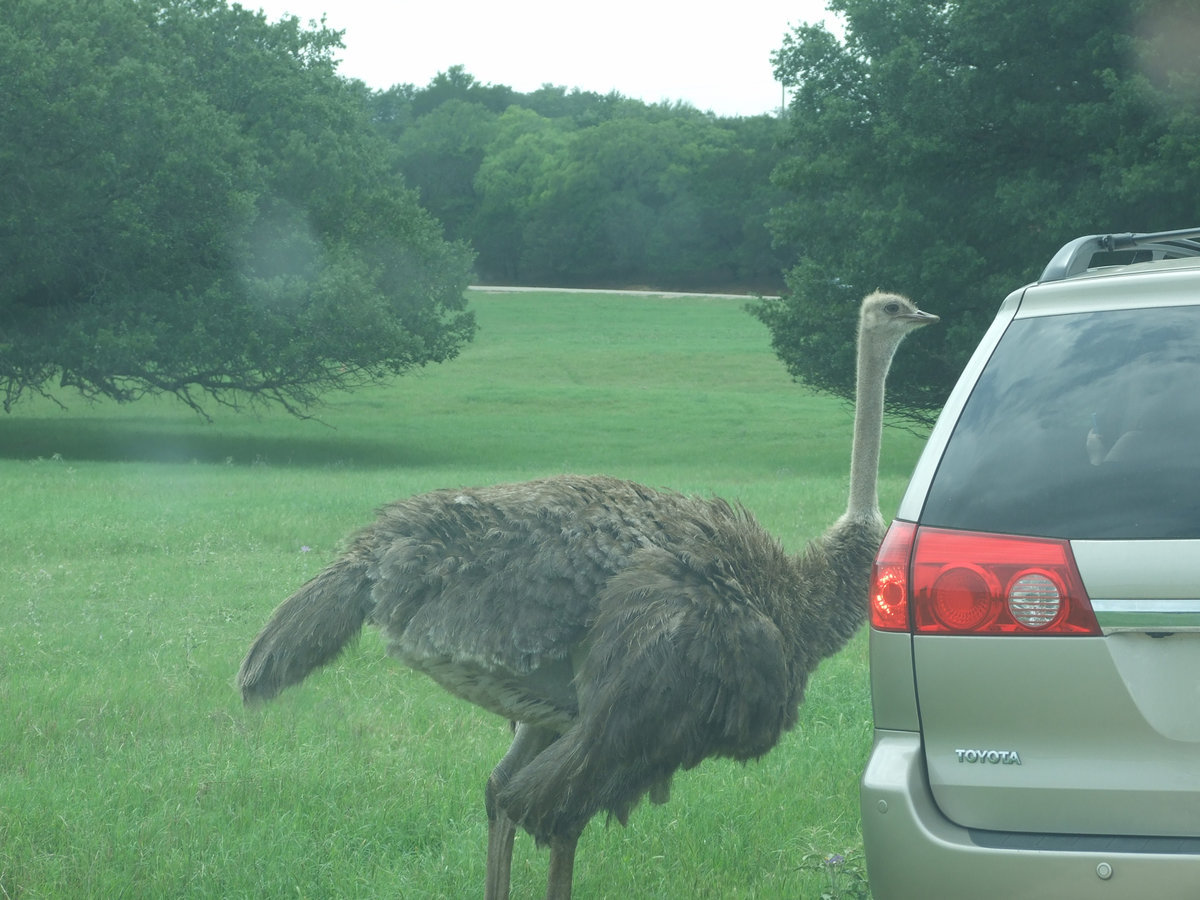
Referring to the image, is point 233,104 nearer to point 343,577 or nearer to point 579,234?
point 343,577

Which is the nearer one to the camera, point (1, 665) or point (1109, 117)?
point (1, 665)

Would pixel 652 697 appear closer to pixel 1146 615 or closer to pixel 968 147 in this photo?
pixel 1146 615

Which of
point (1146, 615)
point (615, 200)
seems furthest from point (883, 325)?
point (615, 200)

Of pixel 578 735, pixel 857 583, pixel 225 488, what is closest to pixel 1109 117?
pixel 225 488

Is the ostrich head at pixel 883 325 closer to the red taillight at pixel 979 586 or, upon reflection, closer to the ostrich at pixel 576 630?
the ostrich at pixel 576 630

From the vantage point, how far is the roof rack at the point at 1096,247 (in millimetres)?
3395

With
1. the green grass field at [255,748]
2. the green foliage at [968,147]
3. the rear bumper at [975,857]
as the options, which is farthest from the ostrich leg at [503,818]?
Result: the green foliage at [968,147]

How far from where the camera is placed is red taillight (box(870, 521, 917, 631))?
9.69ft

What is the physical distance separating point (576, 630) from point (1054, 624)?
71.3 inches

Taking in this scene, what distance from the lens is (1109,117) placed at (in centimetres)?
2033

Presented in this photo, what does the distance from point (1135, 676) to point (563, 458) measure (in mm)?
23496

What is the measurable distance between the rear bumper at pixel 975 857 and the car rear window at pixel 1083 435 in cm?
54

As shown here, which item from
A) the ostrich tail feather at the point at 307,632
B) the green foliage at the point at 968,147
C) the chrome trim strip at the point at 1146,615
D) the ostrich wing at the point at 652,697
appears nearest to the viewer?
the chrome trim strip at the point at 1146,615

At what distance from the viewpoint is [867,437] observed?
5.66 metres
